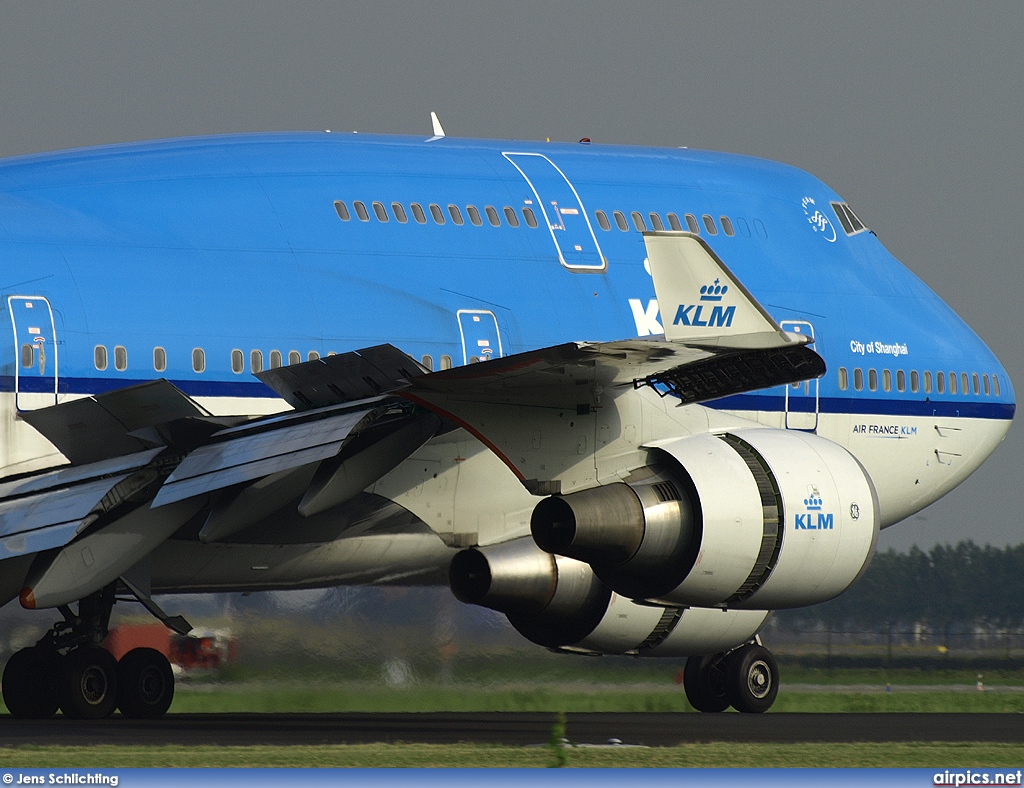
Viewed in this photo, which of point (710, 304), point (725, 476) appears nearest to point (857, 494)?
point (725, 476)

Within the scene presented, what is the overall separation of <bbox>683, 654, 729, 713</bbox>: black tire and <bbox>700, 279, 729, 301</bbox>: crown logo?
26.1 feet

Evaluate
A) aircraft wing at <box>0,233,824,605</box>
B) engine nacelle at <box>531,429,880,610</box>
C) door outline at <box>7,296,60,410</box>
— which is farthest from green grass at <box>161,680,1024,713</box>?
engine nacelle at <box>531,429,880,610</box>

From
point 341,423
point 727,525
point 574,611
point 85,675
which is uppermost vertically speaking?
point 341,423

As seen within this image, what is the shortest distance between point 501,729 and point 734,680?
463 cm

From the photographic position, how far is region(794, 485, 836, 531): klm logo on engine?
16.4 metres

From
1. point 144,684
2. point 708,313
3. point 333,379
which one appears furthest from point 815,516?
point 144,684

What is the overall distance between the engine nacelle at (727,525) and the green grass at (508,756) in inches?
58.7

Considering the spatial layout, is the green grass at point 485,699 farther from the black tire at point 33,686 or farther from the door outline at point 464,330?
the door outline at point 464,330

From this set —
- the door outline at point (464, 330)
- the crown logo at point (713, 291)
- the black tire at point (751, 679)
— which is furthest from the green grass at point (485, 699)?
the crown logo at point (713, 291)

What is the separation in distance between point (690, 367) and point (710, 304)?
2.60 feet

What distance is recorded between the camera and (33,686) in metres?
18.5

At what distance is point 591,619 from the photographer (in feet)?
64.6

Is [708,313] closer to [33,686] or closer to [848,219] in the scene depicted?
[33,686]

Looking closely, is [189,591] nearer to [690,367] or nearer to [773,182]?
[690,367]
